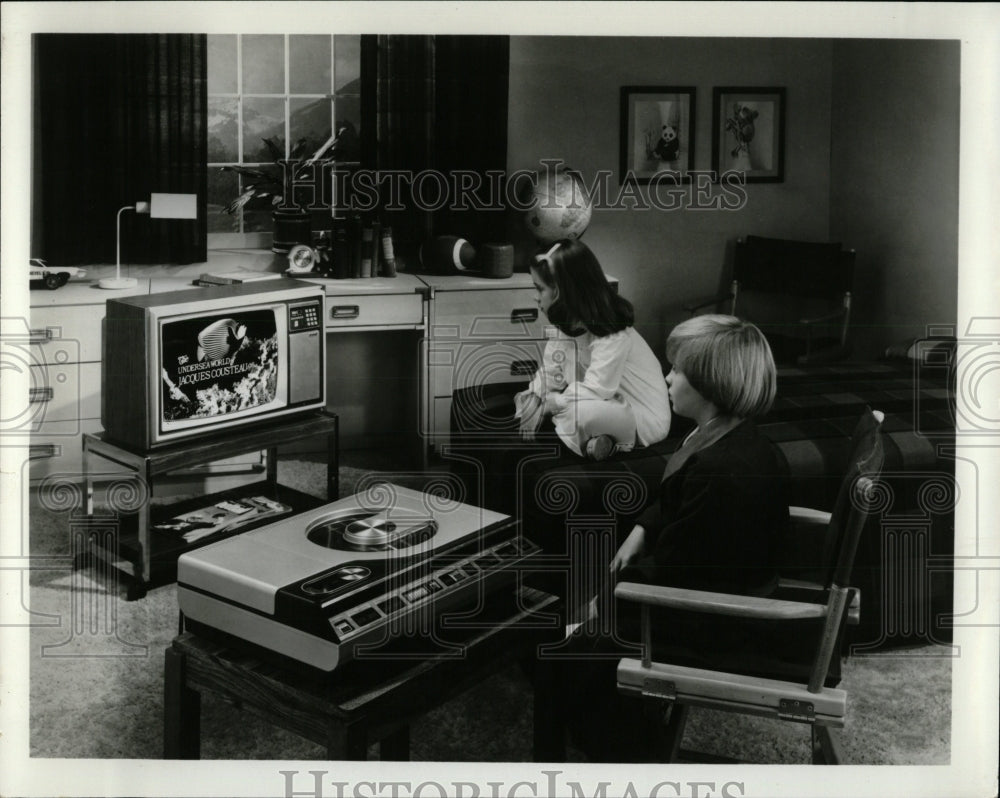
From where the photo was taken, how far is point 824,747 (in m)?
2.14

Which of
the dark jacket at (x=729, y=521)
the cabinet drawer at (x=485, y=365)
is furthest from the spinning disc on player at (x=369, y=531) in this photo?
the dark jacket at (x=729, y=521)

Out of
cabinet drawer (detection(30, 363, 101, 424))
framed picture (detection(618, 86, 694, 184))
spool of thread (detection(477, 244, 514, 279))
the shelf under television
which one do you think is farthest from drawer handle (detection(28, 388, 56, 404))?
framed picture (detection(618, 86, 694, 184))

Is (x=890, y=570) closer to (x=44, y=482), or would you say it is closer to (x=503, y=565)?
(x=503, y=565)

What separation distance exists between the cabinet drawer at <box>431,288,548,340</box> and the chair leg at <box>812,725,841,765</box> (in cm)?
96

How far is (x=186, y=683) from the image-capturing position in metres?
1.96

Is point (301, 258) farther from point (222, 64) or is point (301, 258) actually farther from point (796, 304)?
point (796, 304)

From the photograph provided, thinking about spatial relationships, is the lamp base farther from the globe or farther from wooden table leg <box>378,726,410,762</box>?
wooden table leg <box>378,726,410,762</box>

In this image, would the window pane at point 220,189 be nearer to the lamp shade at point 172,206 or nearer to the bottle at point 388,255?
the lamp shade at point 172,206

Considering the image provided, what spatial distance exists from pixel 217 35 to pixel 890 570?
1741mm

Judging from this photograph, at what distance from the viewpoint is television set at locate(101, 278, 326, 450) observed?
234cm

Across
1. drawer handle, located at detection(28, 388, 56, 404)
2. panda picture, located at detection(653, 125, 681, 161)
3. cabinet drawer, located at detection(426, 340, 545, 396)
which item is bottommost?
drawer handle, located at detection(28, 388, 56, 404)

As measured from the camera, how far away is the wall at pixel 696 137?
216 cm

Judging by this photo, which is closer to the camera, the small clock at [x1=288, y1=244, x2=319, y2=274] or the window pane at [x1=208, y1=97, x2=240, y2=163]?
the window pane at [x1=208, y1=97, x2=240, y2=163]

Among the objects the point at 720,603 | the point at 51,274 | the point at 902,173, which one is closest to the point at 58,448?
the point at 51,274
